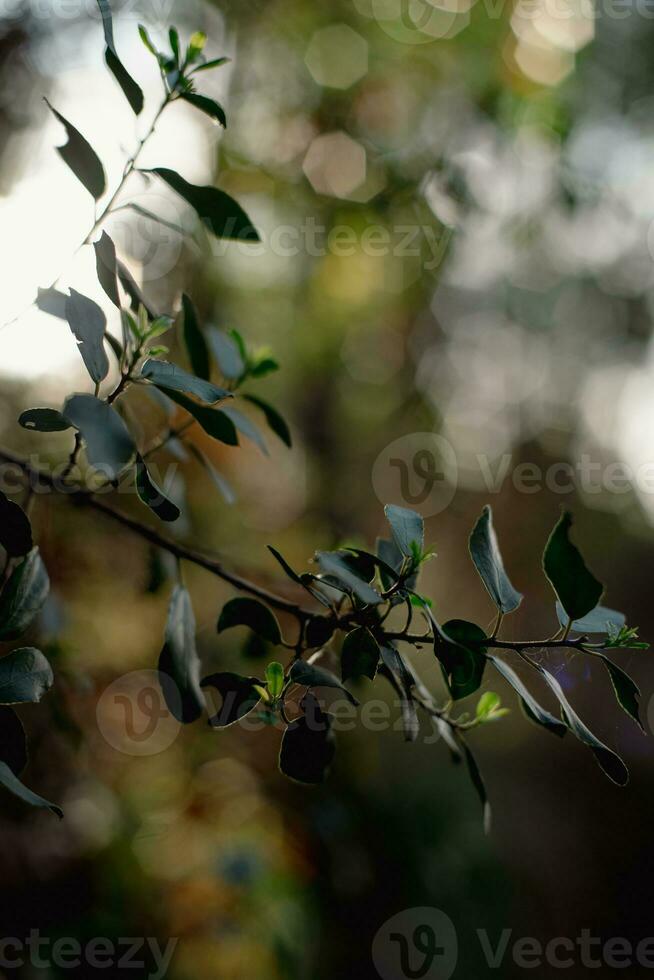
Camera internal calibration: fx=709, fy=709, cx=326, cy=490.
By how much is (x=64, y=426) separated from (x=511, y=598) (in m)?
0.43

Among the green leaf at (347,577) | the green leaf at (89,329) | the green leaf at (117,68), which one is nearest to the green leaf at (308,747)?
the green leaf at (347,577)

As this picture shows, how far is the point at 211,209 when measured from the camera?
0.71 m

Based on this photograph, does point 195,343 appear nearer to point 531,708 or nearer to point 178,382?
point 178,382

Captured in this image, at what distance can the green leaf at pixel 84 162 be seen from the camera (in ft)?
2.23

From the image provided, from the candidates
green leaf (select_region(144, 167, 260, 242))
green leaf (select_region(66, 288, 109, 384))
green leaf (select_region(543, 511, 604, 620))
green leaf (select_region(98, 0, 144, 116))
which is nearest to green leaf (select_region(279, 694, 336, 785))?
green leaf (select_region(543, 511, 604, 620))

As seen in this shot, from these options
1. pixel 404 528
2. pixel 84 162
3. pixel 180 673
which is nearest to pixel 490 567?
pixel 404 528

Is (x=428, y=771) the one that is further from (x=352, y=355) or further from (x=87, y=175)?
(x=87, y=175)

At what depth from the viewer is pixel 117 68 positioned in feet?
2.11

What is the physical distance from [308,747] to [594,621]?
29 centimetres

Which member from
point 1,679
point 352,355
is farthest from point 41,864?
point 352,355

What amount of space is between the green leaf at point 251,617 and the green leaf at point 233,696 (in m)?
0.08

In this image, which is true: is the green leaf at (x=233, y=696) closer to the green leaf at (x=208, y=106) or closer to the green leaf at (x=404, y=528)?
the green leaf at (x=404, y=528)

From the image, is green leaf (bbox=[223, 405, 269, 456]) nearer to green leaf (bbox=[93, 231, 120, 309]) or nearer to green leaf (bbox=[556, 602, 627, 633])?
green leaf (bbox=[93, 231, 120, 309])

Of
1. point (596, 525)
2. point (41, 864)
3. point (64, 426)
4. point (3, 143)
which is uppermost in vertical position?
point (596, 525)
